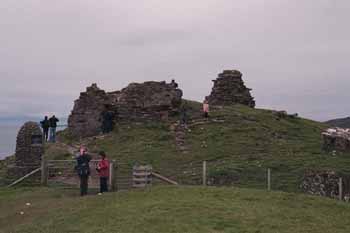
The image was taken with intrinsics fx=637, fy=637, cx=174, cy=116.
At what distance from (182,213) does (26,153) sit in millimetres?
15445

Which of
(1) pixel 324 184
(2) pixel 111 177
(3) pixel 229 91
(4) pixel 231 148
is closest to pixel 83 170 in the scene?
(2) pixel 111 177

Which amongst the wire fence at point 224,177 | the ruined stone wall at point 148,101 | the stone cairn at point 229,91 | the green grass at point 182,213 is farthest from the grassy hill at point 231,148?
the green grass at point 182,213

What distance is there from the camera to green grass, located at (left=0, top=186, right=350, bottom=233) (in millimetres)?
17656

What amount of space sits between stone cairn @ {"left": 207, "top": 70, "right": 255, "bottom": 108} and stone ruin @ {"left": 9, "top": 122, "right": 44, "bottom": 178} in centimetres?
2851

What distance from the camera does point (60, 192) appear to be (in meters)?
26.6

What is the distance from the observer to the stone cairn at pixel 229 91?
58969 mm

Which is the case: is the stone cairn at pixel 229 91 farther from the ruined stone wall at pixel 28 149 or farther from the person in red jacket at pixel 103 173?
the person in red jacket at pixel 103 173

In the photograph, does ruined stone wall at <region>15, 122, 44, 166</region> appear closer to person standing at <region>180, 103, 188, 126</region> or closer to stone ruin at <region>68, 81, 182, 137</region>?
person standing at <region>180, 103, 188, 126</region>

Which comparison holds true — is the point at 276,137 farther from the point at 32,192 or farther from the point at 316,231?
the point at 316,231

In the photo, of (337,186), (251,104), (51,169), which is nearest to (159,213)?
(337,186)

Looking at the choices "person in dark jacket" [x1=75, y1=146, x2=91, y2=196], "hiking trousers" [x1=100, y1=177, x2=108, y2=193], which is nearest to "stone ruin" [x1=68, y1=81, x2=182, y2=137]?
"hiking trousers" [x1=100, y1=177, x2=108, y2=193]

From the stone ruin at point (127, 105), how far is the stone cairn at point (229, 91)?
27.2 ft

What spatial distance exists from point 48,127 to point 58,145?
11.0ft

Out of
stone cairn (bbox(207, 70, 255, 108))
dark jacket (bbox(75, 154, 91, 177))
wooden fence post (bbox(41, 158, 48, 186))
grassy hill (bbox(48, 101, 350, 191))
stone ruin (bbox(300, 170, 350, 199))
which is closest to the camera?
dark jacket (bbox(75, 154, 91, 177))
